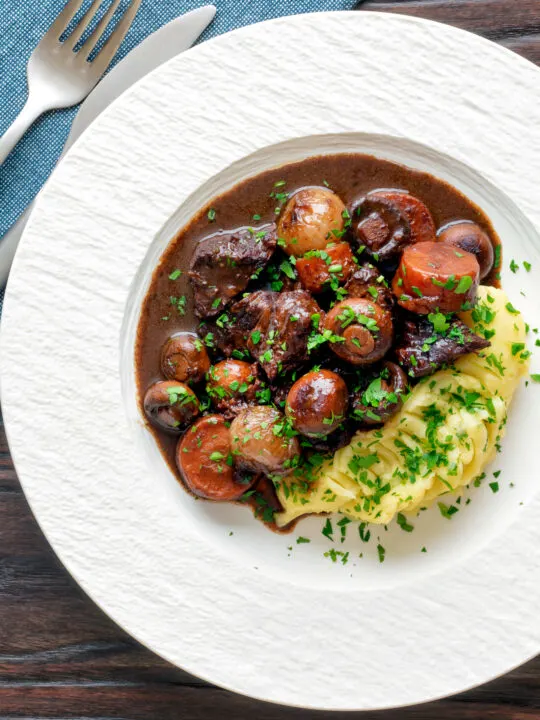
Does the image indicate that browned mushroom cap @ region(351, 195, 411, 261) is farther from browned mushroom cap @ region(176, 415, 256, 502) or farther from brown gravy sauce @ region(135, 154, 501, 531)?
browned mushroom cap @ region(176, 415, 256, 502)

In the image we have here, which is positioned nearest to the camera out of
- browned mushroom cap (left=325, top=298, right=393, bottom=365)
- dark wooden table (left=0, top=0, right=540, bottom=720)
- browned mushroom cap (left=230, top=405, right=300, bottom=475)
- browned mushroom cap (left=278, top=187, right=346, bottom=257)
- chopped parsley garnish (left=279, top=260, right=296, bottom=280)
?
browned mushroom cap (left=325, top=298, right=393, bottom=365)

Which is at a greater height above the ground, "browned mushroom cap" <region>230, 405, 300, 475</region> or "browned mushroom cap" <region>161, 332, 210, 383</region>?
"browned mushroom cap" <region>161, 332, 210, 383</region>

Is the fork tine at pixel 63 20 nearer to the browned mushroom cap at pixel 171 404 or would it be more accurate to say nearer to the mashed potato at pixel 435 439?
the browned mushroom cap at pixel 171 404

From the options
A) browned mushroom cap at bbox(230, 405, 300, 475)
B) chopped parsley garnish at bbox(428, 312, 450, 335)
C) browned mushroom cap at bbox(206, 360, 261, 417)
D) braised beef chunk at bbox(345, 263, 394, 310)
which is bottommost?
browned mushroom cap at bbox(230, 405, 300, 475)

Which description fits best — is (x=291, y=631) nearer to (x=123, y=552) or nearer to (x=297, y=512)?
(x=297, y=512)

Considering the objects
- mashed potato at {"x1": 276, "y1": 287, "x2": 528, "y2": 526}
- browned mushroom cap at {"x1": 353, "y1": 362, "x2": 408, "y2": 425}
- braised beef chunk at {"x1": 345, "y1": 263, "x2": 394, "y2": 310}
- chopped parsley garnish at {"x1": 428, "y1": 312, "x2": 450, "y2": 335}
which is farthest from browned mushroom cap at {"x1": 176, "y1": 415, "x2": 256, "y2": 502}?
chopped parsley garnish at {"x1": 428, "y1": 312, "x2": 450, "y2": 335}

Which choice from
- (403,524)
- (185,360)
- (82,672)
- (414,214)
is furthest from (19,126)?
(82,672)

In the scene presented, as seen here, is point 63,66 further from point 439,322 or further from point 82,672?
point 82,672

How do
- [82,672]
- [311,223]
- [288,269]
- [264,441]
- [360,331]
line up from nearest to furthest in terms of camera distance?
1. [360,331]
2. [264,441]
3. [311,223]
4. [288,269]
5. [82,672]
